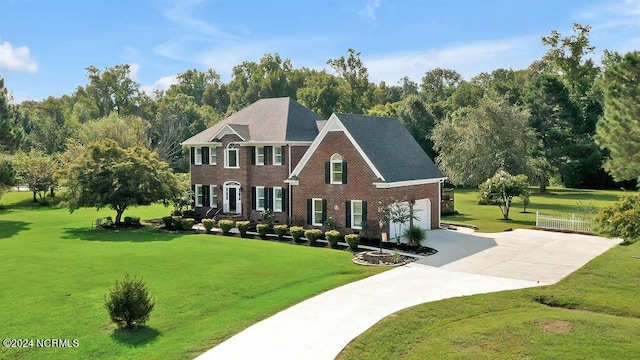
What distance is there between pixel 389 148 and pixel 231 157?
11.7 metres

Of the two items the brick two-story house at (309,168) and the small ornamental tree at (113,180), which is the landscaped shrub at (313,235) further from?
the small ornamental tree at (113,180)

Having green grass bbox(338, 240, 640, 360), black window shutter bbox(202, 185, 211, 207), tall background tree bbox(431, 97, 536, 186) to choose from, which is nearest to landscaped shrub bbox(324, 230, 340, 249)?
green grass bbox(338, 240, 640, 360)

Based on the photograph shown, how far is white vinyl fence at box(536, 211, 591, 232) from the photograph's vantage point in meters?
29.8

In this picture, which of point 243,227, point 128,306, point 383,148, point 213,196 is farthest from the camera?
point 213,196

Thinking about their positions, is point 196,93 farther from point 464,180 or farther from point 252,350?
point 252,350

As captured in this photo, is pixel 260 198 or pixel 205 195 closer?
pixel 260 198

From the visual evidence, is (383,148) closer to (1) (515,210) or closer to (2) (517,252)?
(2) (517,252)

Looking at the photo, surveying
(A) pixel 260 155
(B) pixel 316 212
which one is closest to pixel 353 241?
(B) pixel 316 212

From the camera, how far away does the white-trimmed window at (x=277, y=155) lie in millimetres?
33656

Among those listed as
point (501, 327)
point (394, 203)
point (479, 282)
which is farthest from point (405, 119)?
point (501, 327)

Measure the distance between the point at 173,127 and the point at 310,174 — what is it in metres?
51.0

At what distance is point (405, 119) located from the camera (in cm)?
6988

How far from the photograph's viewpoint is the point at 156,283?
61.3ft

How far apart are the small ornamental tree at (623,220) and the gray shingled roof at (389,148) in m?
11.0
